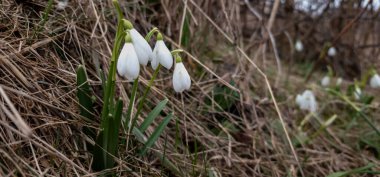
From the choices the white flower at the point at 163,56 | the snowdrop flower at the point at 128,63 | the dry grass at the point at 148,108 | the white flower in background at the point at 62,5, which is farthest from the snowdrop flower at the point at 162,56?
the white flower in background at the point at 62,5

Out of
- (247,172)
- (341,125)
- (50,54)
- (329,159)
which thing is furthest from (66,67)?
(341,125)

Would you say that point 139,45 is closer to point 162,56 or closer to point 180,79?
point 162,56

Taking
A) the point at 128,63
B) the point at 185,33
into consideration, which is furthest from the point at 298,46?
the point at 128,63

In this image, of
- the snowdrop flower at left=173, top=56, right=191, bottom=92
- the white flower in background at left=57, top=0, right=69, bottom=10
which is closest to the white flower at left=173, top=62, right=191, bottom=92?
the snowdrop flower at left=173, top=56, right=191, bottom=92

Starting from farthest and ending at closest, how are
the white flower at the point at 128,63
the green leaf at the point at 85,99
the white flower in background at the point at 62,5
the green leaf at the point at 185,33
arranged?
the green leaf at the point at 185,33 → the white flower in background at the point at 62,5 → the green leaf at the point at 85,99 → the white flower at the point at 128,63

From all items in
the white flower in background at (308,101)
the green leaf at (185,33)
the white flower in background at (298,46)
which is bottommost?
the white flower in background at (308,101)

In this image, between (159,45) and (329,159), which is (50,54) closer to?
(159,45)

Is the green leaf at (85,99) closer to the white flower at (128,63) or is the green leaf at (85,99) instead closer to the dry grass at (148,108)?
the dry grass at (148,108)

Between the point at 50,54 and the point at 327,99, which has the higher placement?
the point at 50,54
